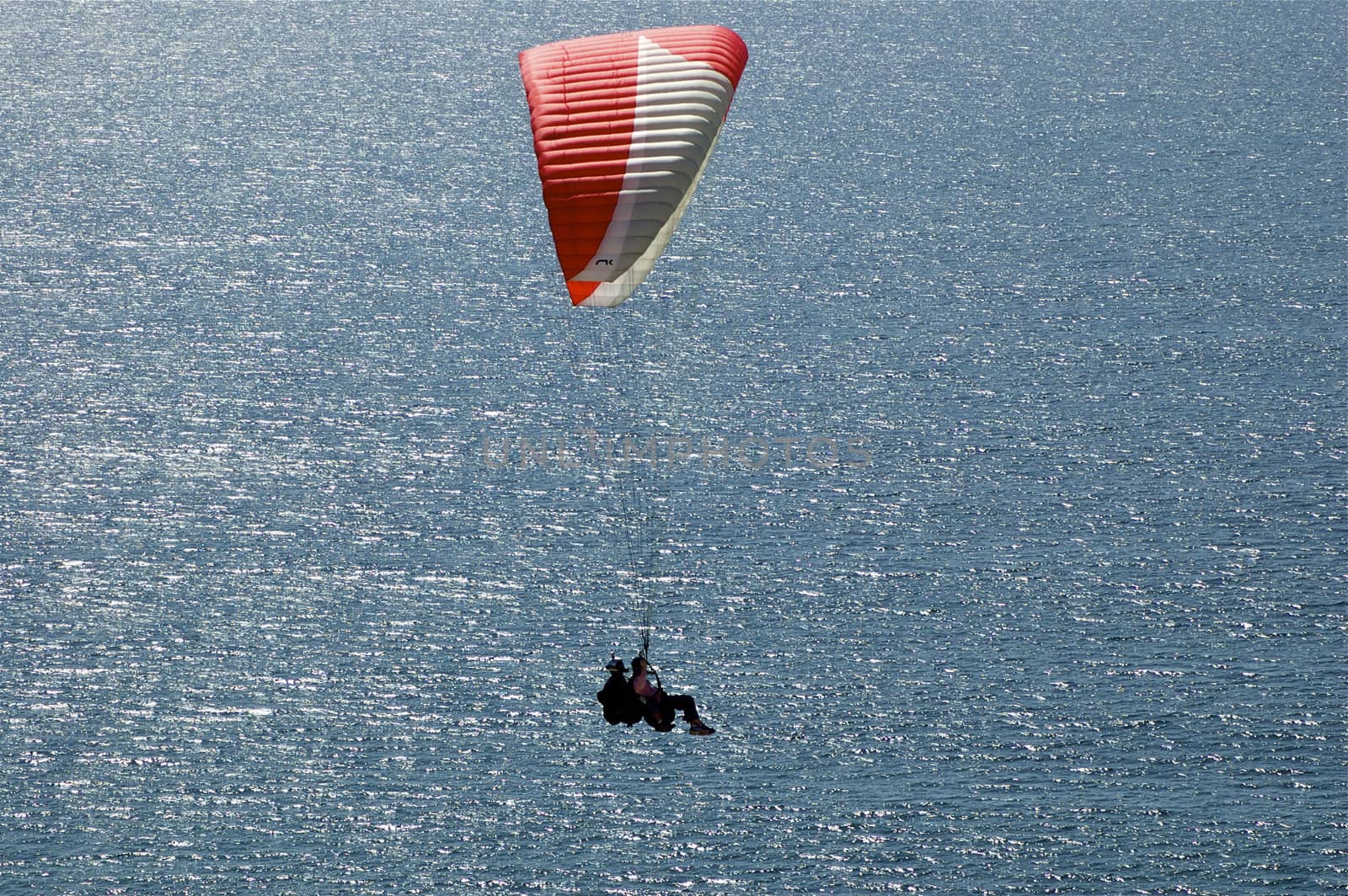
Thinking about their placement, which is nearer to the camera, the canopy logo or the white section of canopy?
the white section of canopy

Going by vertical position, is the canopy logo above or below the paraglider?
above

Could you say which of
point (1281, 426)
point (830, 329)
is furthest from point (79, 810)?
point (1281, 426)

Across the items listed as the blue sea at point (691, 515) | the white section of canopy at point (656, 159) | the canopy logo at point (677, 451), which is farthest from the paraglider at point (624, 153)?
the canopy logo at point (677, 451)

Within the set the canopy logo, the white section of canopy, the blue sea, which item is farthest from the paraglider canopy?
the canopy logo

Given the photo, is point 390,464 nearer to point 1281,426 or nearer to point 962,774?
point 962,774

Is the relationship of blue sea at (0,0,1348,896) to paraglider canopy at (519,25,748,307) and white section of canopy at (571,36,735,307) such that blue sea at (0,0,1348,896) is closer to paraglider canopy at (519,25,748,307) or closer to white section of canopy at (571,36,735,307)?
white section of canopy at (571,36,735,307)

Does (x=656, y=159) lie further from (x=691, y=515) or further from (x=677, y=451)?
(x=677, y=451)
